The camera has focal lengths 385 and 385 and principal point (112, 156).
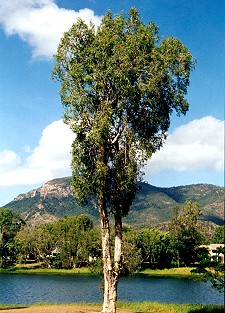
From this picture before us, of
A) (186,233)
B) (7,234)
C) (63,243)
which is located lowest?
(63,243)

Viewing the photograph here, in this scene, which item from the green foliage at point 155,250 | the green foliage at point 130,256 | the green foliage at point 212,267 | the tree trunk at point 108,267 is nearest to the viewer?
the green foliage at point 212,267

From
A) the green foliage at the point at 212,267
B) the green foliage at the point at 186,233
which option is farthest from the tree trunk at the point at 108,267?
the green foliage at the point at 186,233

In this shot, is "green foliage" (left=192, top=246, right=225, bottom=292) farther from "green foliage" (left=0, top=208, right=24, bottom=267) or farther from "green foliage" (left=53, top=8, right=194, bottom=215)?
"green foliage" (left=0, top=208, right=24, bottom=267)

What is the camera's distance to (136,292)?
50.4 meters

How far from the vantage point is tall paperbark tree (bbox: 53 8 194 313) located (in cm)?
2114

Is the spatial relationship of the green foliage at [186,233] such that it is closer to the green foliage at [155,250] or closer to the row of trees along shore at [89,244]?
the row of trees along shore at [89,244]

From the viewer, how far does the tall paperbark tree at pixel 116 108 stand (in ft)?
69.4

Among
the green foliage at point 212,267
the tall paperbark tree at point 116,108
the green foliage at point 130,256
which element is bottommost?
the green foliage at point 130,256

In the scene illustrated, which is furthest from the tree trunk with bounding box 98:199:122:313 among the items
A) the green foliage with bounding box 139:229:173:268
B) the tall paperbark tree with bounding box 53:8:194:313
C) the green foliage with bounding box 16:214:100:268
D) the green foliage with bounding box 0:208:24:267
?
the green foliage with bounding box 0:208:24:267

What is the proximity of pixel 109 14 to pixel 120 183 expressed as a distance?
1044cm

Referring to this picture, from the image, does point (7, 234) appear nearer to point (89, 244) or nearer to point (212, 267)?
point (89, 244)

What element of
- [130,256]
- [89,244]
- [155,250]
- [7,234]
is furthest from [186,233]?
[7,234]

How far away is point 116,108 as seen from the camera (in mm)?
21375

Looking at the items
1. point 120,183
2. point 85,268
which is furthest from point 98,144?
point 85,268
